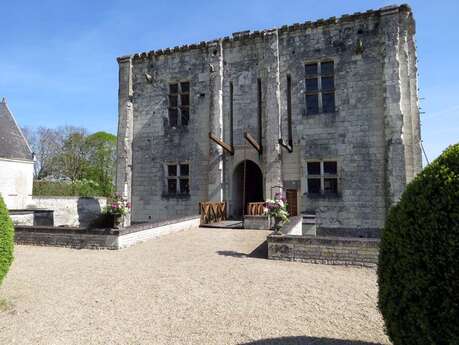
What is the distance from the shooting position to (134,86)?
15.4 meters

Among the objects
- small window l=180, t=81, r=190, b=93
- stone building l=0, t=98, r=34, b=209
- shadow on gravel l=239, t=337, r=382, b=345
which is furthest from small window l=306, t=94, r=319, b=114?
stone building l=0, t=98, r=34, b=209

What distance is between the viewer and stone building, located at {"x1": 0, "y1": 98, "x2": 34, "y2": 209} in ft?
62.2

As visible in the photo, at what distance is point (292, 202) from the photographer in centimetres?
1241

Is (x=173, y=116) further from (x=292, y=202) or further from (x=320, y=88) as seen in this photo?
(x=292, y=202)

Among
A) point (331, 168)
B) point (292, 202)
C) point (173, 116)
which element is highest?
point (173, 116)

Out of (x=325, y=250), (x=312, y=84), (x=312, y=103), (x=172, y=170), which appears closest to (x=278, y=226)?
(x=325, y=250)

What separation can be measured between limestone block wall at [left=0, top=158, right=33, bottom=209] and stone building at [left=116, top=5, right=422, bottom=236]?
911 cm

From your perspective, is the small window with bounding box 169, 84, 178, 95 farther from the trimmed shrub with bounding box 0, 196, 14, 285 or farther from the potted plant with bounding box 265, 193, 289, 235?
the trimmed shrub with bounding box 0, 196, 14, 285

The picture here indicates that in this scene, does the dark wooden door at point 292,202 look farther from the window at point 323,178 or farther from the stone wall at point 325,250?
the stone wall at point 325,250

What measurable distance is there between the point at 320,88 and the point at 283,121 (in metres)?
1.91

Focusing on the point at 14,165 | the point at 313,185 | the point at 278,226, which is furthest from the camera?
the point at 14,165

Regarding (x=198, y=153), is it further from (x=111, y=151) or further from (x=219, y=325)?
(x=111, y=151)

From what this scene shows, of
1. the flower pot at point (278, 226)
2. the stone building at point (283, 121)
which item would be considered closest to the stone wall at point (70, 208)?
the stone building at point (283, 121)

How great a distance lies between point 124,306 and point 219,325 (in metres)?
1.48
